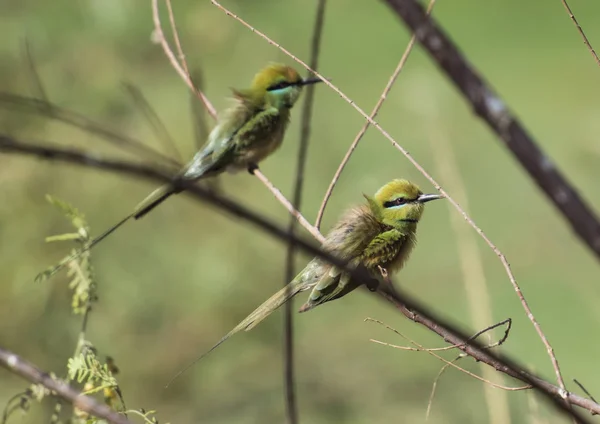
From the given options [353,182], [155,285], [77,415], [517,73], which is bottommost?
[77,415]

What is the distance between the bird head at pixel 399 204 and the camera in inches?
53.3

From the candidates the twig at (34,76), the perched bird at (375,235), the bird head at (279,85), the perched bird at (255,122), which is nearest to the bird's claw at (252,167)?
the perched bird at (255,122)

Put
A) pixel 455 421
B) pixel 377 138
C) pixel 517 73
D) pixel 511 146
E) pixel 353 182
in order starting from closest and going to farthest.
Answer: pixel 511 146 < pixel 455 421 < pixel 353 182 < pixel 377 138 < pixel 517 73

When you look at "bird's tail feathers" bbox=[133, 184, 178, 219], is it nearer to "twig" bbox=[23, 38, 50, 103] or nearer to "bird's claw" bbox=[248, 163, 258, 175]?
"bird's claw" bbox=[248, 163, 258, 175]

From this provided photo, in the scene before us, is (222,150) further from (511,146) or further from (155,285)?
(155,285)

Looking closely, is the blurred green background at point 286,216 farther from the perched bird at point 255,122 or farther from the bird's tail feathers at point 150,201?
the bird's tail feathers at point 150,201

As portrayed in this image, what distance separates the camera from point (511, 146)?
328 millimetres

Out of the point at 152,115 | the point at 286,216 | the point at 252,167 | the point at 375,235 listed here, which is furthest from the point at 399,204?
the point at 286,216

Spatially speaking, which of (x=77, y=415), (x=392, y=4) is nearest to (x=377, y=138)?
(x=77, y=415)

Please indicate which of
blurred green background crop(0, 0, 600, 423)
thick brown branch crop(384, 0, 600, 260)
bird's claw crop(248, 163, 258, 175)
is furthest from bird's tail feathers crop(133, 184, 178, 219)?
blurred green background crop(0, 0, 600, 423)

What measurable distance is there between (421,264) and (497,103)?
2.80m

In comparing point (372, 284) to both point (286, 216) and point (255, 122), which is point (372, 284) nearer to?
point (255, 122)

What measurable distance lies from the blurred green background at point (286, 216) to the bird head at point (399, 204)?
0.88 m

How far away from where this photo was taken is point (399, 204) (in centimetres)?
136
